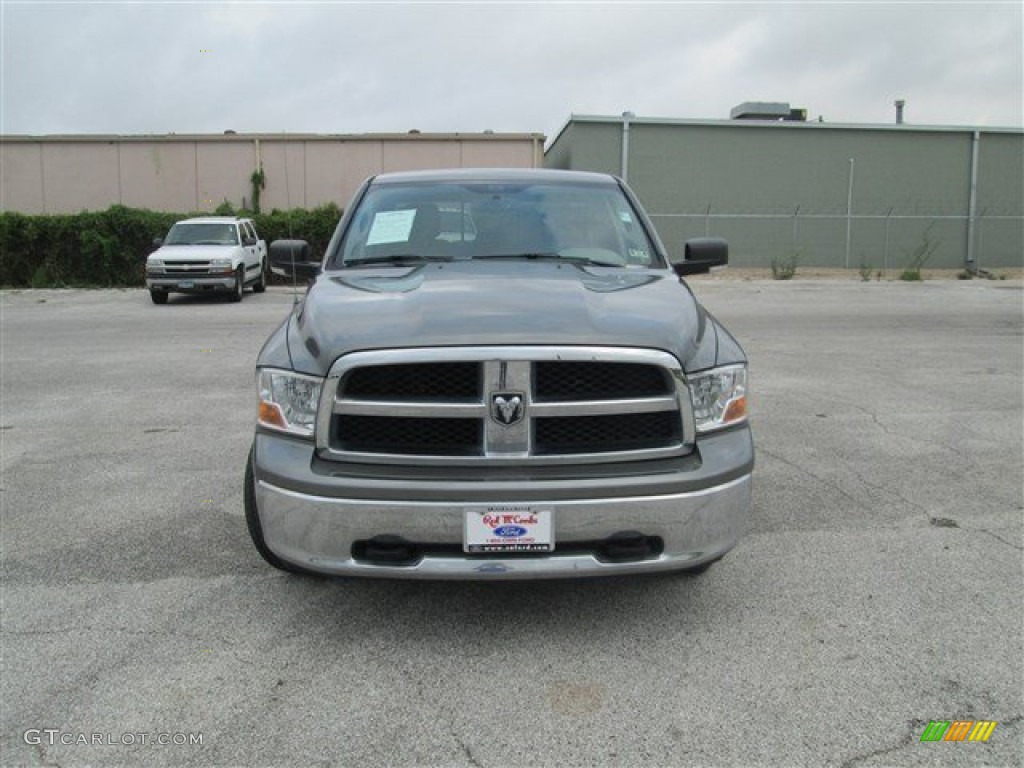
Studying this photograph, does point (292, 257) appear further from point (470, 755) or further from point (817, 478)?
point (817, 478)

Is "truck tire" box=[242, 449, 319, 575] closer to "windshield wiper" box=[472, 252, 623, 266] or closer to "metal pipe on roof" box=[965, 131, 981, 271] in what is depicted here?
"windshield wiper" box=[472, 252, 623, 266]

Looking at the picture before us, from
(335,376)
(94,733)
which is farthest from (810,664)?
(94,733)

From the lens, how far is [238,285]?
19859 mm

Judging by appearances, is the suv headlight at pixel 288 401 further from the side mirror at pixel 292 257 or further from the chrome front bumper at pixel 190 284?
the chrome front bumper at pixel 190 284

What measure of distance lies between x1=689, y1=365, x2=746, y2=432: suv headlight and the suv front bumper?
0.53 feet

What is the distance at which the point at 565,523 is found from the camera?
120 inches

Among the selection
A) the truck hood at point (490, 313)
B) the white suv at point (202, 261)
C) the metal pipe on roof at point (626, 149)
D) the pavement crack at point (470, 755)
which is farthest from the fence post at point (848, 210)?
the pavement crack at point (470, 755)

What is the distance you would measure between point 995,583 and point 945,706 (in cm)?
125

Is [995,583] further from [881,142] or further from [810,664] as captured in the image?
[881,142]

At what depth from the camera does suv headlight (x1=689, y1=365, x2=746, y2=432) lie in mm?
3312

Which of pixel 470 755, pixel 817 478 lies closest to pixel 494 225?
pixel 817 478

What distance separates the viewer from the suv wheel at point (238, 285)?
19.6 meters

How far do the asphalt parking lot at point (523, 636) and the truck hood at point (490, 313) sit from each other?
1.12 m

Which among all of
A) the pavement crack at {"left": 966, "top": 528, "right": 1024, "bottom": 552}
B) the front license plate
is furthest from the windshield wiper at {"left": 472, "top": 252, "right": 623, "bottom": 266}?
the pavement crack at {"left": 966, "top": 528, "right": 1024, "bottom": 552}
